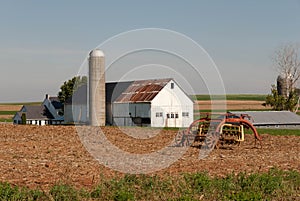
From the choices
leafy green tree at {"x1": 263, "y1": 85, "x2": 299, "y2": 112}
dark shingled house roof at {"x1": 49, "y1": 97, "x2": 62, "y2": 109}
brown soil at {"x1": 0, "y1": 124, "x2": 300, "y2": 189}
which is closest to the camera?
brown soil at {"x1": 0, "y1": 124, "x2": 300, "y2": 189}

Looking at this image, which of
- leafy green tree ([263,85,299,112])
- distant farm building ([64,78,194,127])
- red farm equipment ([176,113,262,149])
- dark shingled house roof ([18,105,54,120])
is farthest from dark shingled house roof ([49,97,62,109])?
red farm equipment ([176,113,262,149])

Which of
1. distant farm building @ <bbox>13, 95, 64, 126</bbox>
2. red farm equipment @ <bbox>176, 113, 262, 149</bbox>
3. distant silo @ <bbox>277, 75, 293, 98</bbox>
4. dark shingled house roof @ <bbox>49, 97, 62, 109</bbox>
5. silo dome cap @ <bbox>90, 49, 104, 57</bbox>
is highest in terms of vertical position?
silo dome cap @ <bbox>90, 49, 104, 57</bbox>

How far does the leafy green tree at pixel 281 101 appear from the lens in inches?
3123

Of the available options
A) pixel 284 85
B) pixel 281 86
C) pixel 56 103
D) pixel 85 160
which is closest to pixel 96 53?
pixel 85 160

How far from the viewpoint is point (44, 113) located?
92.6 m

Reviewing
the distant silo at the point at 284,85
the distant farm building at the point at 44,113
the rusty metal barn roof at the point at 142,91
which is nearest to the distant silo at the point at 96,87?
the rusty metal barn roof at the point at 142,91

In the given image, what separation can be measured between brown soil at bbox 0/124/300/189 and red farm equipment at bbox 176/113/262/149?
22.7 inches

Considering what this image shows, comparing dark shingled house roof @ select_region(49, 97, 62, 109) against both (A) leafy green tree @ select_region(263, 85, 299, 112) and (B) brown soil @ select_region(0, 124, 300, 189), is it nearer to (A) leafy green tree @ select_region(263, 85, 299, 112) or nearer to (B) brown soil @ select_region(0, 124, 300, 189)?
(A) leafy green tree @ select_region(263, 85, 299, 112)

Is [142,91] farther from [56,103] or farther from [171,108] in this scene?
[56,103]

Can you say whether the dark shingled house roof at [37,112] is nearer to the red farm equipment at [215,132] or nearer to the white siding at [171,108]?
the white siding at [171,108]

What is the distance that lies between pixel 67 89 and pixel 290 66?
36144mm

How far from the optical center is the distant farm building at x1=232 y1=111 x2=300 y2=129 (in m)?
64.4

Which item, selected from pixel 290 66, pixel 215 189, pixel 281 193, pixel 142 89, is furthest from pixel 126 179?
pixel 290 66

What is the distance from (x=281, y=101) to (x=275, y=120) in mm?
15257
